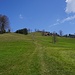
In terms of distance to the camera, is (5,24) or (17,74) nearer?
(17,74)

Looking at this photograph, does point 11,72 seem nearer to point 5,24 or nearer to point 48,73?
point 48,73

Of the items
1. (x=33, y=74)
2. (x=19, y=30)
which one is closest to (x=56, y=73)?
(x=33, y=74)

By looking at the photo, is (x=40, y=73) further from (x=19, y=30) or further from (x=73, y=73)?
(x=19, y=30)

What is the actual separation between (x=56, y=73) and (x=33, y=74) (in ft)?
6.44

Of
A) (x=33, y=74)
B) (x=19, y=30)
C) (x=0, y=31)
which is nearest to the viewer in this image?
(x=33, y=74)

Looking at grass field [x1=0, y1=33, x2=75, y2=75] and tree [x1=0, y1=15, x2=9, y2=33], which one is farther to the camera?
tree [x1=0, y1=15, x2=9, y2=33]

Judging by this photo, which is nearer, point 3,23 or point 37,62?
point 37,62

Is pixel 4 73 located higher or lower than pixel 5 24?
lower

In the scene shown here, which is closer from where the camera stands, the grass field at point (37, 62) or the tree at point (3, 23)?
the grass field at point (37, 62)

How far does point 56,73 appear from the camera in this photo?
18.2 meters

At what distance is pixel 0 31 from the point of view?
145 meters

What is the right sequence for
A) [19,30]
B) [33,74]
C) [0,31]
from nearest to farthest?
1. [33,74]
2. [0,31]
3. [19,30]

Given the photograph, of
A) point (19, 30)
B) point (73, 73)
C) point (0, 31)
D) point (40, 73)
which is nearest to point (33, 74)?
point (40, 73)

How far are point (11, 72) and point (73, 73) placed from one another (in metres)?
5.20
